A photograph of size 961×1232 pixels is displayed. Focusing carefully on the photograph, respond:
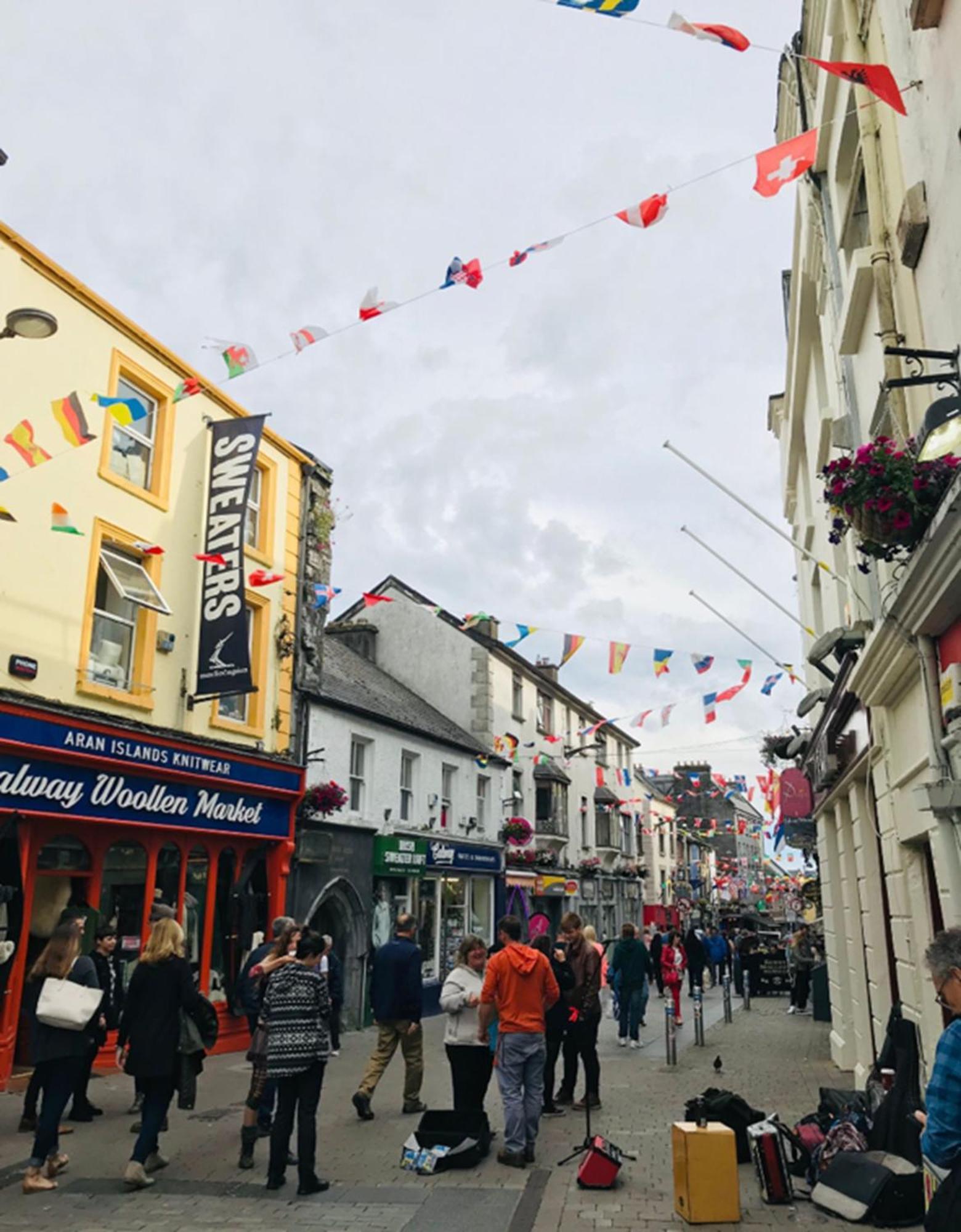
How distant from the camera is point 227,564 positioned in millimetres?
14016

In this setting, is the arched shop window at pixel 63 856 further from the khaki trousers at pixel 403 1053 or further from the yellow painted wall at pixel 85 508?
the khaki trousers at pixel 403 1053

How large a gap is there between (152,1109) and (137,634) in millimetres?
7570

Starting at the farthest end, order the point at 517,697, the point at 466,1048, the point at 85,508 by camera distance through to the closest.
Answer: the point at 517,697, the point at 85,508, the point at 466,1048

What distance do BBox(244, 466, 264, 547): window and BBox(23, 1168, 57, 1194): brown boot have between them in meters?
10.3

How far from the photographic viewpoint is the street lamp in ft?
26.2

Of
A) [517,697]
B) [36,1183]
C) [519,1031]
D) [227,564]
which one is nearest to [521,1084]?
[519,1031]

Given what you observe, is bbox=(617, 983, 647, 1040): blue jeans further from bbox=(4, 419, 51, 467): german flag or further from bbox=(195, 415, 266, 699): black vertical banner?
bbox=(4, 419, 51, 467): german flag

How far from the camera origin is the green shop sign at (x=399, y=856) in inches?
742

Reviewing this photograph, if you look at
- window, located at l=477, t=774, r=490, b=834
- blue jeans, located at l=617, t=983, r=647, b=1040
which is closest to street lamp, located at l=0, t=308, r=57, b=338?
blue jeans, located at l=617, t=983, r=647, b=1040

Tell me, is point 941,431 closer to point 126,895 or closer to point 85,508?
point 85,508

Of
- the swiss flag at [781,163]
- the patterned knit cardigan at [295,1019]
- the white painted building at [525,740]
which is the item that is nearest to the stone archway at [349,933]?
the white painted building at [525,740]

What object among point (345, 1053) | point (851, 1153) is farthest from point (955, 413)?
point (345, 1053)

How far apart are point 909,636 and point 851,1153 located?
3.38m

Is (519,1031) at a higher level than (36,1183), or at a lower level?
higher
